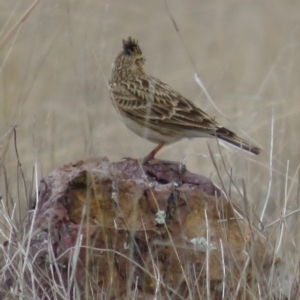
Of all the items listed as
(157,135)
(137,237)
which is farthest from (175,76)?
(137,237)

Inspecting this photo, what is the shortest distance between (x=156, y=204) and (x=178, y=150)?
12.8 ft

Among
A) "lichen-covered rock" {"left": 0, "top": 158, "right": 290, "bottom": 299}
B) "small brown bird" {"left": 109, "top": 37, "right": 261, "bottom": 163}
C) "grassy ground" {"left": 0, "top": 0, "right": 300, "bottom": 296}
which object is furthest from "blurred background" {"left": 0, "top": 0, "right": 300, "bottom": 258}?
"lichen-covered rock" {"left": 0, "top": 158, "right": 290, "bottom": 299}

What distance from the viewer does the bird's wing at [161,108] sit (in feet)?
16.5

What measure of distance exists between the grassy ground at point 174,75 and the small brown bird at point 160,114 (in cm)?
16

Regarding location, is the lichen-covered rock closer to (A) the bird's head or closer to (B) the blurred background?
(B) the blurred background

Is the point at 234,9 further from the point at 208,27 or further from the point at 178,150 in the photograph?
the point at 178,150

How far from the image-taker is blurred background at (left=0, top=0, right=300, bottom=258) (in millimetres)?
5836

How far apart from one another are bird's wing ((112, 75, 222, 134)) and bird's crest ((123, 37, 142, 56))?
21 cm

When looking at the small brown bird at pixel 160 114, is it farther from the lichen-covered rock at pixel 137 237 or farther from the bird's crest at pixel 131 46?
the lichen-covered rock at pixel 137 237

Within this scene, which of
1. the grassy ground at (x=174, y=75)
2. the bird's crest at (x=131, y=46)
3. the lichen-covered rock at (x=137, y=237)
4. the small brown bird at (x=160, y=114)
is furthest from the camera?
the grassy ground at (x=174, y=75)

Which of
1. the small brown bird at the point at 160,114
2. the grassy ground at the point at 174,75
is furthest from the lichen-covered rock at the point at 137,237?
the small brown bird at the point at 160,114

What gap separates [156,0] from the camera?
38.0 feet

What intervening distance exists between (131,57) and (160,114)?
1.86ft

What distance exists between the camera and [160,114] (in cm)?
510
